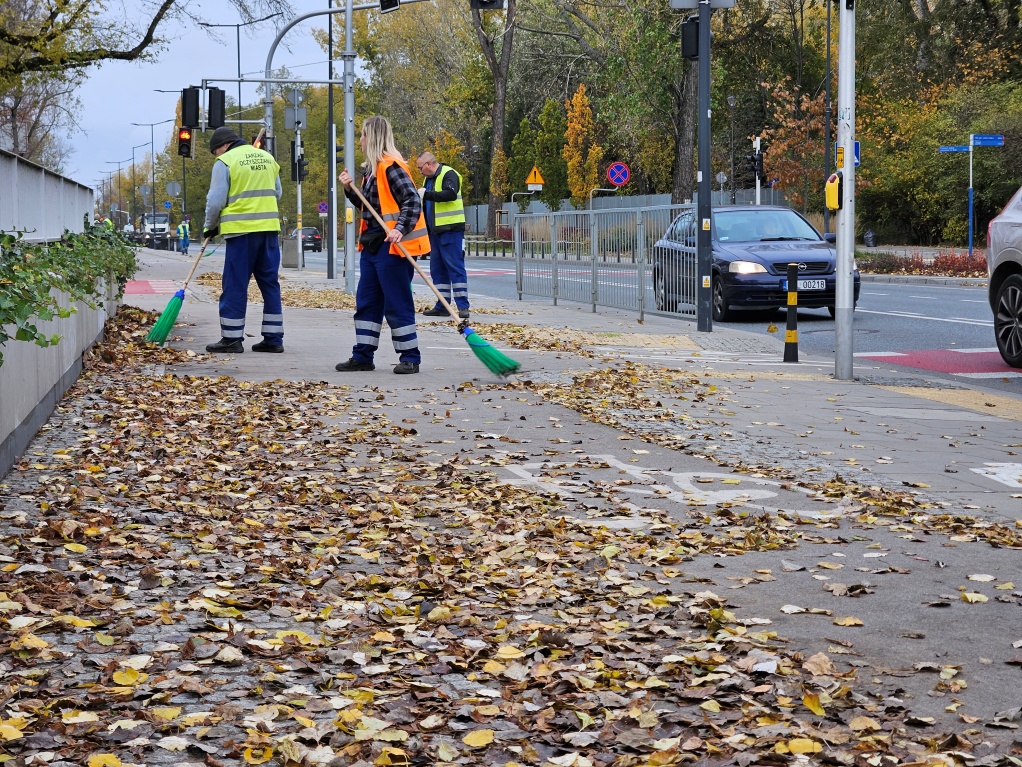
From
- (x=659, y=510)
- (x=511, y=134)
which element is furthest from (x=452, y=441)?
(x=511, y=134)

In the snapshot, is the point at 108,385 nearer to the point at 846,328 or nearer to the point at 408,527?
the point at 408,527

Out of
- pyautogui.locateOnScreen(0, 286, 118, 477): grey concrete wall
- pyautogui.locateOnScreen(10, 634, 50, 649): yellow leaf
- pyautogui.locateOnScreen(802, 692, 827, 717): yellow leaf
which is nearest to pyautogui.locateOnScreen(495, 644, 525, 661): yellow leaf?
pyautogui.locateOnScreen(802, 692, 827, 717): yellow leaf

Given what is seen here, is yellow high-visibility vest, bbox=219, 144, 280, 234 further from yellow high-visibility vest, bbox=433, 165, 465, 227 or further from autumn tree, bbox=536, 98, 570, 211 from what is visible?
autumn tree, bbox=536, 98, 570, 211

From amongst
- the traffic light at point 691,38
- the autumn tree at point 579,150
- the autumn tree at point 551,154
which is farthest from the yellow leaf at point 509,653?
the autumn tree at point 551,154

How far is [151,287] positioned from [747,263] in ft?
44.7

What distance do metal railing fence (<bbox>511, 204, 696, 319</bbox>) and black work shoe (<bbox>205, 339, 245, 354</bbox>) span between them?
642cm

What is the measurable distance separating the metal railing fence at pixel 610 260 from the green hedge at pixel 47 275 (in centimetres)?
663

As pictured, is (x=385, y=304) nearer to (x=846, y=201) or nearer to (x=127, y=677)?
(x=846, y=201)

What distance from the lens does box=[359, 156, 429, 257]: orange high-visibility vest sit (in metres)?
11.5

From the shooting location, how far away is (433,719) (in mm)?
3754

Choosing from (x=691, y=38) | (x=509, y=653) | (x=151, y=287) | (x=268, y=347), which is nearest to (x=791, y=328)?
(x=268, y=347)

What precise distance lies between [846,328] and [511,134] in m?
69.7

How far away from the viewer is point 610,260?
1975 centimetres

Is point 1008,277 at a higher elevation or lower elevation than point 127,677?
higher
